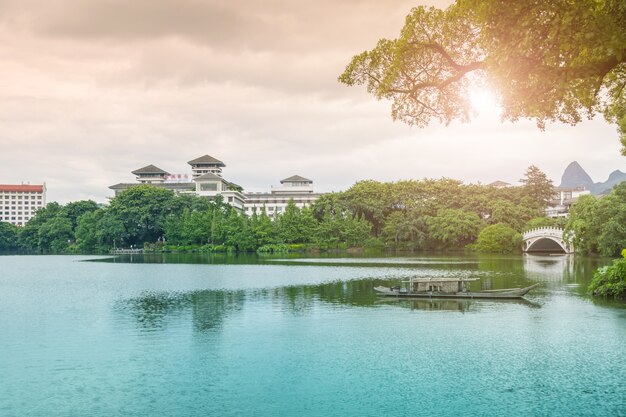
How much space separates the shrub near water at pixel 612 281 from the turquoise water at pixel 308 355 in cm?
111

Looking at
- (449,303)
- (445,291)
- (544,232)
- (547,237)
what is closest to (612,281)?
(445,291)

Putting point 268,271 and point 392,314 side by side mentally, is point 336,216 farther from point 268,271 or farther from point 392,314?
point 392,314

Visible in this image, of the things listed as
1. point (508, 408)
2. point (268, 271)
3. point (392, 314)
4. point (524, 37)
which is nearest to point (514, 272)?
point (268, 271)

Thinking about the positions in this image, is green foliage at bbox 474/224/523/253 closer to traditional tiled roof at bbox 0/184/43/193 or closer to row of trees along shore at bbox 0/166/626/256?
row of trees along shore at bbox 0/166/626/256

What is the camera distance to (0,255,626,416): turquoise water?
459 inches

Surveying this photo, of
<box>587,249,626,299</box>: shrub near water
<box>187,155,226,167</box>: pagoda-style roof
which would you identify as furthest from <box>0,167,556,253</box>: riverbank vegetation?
<box>587,249,626,299</box>: shrub near water

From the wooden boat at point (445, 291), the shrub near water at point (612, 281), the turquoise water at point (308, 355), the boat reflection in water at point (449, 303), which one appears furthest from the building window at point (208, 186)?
the shrub near water at point (612, 281)

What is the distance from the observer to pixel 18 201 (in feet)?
561

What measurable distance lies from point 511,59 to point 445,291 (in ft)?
59.3

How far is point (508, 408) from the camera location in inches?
441

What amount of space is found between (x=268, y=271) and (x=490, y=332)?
88.4ft

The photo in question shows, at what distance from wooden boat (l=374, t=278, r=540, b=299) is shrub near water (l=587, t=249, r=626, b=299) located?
315 centimetres

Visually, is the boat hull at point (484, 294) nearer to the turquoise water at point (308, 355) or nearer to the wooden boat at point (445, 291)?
the wooden boat at point (445, 291)

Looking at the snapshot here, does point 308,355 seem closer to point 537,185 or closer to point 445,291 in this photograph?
point 445,291
